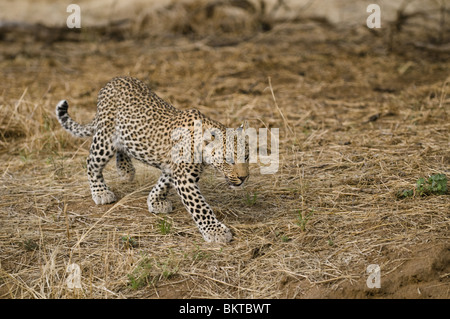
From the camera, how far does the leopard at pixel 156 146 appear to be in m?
5.19

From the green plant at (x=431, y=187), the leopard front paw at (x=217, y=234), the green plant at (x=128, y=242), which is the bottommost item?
the green plant at (x=128, y=242)

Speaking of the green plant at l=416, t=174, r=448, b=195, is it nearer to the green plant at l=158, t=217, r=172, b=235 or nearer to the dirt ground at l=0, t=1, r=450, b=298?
the dirt ground at l=0, t=1, r=450, b=298

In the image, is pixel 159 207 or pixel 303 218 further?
pixel 159 207

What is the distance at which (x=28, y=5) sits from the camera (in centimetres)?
1580

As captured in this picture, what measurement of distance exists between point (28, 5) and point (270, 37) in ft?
23.9

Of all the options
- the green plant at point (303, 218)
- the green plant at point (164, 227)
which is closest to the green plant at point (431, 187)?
the green plant at point (303, 218)

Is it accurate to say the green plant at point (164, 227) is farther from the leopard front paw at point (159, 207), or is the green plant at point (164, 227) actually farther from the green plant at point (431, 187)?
the green plant at point (431, 187)

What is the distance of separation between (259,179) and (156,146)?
1.48 metres

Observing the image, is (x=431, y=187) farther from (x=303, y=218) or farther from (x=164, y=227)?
(x=164, y=227)

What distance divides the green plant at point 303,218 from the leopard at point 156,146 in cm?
66

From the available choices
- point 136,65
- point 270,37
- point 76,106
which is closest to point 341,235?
point 76,106

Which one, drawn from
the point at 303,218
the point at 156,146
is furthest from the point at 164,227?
the point at 303,218

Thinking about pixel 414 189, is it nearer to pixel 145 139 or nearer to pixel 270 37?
pixel 145 139

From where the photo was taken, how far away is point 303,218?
17.9ft
